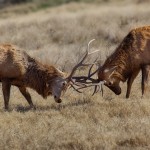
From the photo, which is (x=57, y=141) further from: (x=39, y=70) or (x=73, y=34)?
(x=73, y=34)

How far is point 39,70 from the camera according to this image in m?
13.9

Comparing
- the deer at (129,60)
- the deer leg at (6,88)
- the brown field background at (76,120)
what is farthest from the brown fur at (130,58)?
the deer leg at (6,88)

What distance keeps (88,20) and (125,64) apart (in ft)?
43.2

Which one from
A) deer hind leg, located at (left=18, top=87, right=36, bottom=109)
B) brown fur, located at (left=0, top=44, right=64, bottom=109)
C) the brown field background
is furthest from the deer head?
deer hind leg, located at (left=18, top=87, right=36, bottom=109)

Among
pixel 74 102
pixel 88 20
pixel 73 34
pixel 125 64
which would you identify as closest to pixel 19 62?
pixel 74 102

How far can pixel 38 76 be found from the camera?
13844 millimetres

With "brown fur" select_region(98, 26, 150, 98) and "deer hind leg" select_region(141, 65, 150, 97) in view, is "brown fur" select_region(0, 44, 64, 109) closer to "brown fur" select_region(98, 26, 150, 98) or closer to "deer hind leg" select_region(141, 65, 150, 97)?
"brown fur" select_region(98, 26, 150, 98)

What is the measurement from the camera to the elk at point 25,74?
13.6 meters

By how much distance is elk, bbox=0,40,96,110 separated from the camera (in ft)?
44.7

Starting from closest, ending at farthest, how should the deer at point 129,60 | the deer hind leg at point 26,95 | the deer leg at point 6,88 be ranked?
1. the deer at point 129,60
2. the deer leg at point 6,88
3. the deer hind leg at point 26,95

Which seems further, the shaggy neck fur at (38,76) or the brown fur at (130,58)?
the shaggy neck fur at (38,76)

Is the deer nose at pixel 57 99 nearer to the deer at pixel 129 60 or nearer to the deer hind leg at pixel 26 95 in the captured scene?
the deer hind leg at pixel 26 95

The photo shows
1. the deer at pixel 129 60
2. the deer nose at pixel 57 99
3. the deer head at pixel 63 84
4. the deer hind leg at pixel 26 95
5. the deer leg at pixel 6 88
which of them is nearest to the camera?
the deer head at pixel 63 84

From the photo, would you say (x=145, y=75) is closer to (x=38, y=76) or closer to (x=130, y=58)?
(x=130, y=58)
